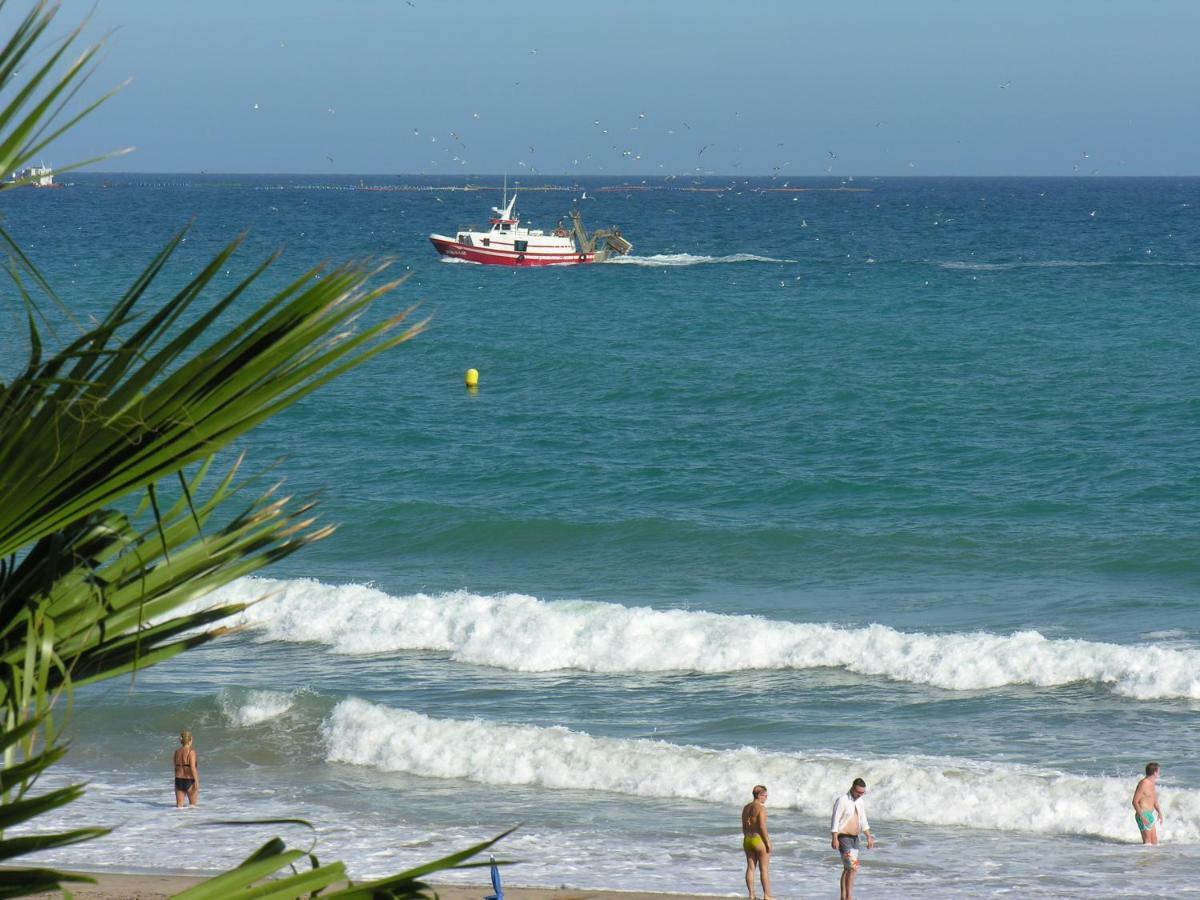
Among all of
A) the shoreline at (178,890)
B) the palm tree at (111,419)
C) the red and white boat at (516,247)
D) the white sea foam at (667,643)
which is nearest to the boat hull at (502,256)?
the red and white boat at (516,247)

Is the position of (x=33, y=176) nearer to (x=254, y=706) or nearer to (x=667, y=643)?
(x=254, y=706)

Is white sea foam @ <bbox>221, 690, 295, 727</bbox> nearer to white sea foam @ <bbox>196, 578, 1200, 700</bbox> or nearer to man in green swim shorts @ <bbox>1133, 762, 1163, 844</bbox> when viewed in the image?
white sea foam @ <bbox>196, 578, 1200, 700</bbox>

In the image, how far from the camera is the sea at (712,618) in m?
13.1

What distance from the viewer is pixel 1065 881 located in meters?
11.8

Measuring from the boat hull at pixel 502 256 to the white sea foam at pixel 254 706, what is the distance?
51901 mm

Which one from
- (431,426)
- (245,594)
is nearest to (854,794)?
(245,594)

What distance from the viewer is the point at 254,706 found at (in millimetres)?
17016

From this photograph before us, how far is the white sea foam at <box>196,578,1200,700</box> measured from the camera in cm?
1764

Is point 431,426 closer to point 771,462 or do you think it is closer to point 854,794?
point 771,462

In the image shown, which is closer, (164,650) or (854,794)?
(164,650)

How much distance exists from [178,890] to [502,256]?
5884 centimetres

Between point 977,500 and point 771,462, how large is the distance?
4759 mm

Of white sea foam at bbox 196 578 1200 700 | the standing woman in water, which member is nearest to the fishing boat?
the standing woman in water

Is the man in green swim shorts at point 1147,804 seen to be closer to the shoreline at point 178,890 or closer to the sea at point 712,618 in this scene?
the sea at point 712,618
